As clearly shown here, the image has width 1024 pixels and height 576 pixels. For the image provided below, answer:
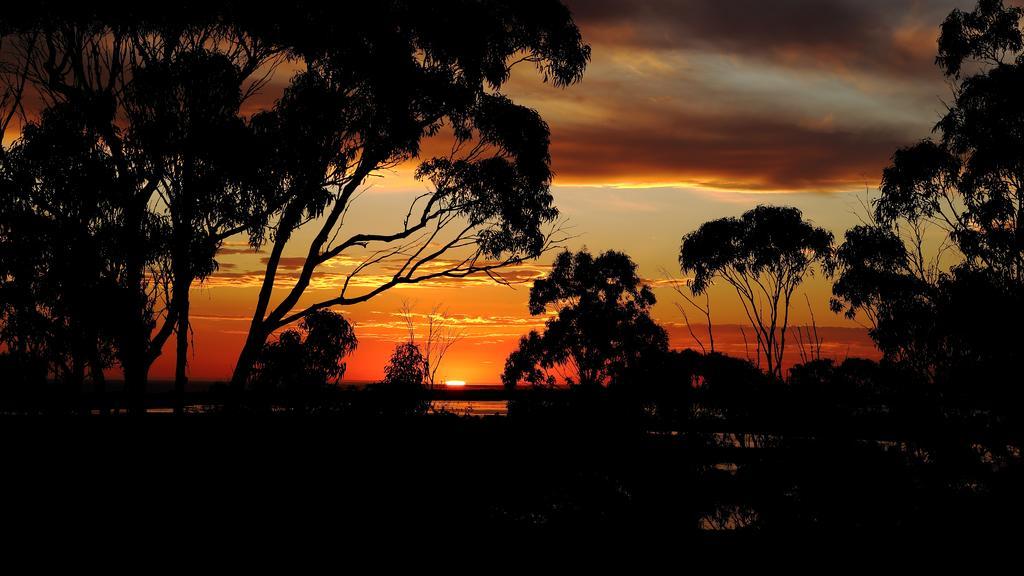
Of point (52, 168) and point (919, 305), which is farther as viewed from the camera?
point (919, 305)

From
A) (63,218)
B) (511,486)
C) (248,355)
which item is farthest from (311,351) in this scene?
(511,486)

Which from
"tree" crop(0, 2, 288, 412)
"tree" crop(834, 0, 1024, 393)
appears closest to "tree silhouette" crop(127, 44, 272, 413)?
"tree" crop(0, 2, 288, 412)

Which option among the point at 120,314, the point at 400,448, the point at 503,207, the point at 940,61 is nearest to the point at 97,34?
the point at 120,314

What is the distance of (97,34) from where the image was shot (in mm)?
16547

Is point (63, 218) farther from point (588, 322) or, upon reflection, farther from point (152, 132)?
point (588, 322)

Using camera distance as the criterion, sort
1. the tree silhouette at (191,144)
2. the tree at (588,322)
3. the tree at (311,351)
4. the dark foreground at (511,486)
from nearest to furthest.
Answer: the dark foreground at (511,486) < the tree silhouette at (191,144) < the tree at (311,351) < the tree at (588,322)

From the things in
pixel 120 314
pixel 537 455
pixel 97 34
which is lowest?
pixel 537 455

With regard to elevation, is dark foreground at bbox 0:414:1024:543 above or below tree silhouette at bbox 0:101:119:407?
below

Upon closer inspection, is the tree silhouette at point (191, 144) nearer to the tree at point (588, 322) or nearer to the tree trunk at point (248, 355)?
the tree trunk at point (248, 355)

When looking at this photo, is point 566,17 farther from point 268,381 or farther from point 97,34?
point 268,381

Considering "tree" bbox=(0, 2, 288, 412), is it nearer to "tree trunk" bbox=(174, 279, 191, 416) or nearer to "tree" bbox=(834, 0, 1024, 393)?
"tree trunk" bbox=(174, 279, 191, 416)

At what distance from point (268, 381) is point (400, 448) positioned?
17281mm

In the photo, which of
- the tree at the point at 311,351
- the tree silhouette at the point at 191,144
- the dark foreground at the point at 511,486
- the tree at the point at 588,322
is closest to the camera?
the dark foreground at the point at 511,486

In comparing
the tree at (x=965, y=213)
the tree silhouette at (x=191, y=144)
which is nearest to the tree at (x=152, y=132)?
the tree silhouette at (x=191, y=144)
